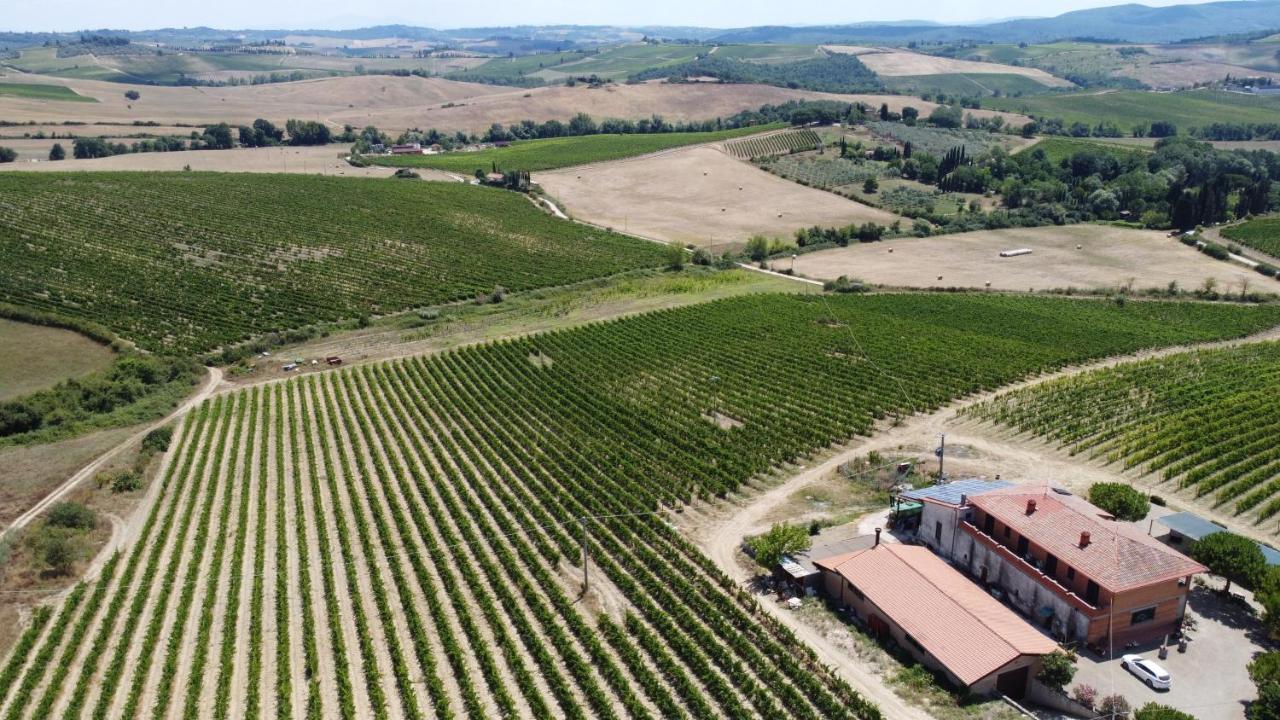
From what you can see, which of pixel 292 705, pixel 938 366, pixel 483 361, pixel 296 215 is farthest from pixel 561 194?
pixel 292 705

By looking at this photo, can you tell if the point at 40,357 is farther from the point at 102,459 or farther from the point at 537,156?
the point at 537,156

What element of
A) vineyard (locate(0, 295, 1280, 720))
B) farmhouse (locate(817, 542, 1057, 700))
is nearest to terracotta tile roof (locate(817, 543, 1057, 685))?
farmhouse (locate(817, 542, 1057, 700))

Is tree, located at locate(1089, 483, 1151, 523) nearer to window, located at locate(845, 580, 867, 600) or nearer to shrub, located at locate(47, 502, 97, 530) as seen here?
window, located at locate(845, 580, 867, 600)

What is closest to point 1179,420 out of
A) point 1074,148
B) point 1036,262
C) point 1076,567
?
point 1076,567

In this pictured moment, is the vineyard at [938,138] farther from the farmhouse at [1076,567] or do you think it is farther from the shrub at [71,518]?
the shrub at [71,518]

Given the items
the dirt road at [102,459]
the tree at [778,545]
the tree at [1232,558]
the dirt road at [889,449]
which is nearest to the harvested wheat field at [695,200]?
the dirt road at [889,449]
